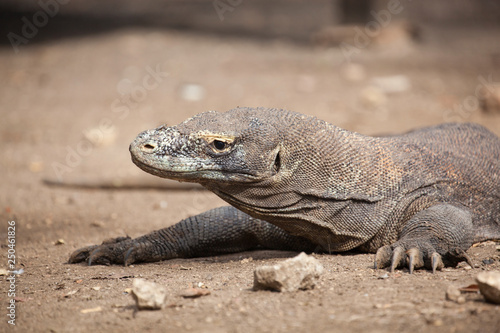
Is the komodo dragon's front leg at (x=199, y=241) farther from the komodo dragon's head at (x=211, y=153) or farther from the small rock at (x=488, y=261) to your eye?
the small rock at (x=488, y=261)

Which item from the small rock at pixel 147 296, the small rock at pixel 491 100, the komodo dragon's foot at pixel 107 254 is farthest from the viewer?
the small rock at pixel 491 100

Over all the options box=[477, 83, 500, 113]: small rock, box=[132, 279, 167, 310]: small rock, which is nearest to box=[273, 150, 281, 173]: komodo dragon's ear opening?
box=[132, 279, 167, 310]: small rock

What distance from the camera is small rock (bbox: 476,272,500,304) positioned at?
292cm

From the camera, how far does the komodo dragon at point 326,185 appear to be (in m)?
3.85

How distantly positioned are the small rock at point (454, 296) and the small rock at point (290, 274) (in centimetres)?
71

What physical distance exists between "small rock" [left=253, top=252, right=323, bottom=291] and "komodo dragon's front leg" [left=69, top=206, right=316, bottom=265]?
1167mm

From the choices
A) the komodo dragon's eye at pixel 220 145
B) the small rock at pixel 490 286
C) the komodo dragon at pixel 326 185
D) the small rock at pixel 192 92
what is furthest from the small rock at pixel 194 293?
the small rock at pixel 192 92

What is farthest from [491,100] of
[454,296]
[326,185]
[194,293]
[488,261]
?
[194,293]

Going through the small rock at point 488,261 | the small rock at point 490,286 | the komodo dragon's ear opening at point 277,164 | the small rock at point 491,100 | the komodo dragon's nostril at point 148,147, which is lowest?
the small rock at point 490,286

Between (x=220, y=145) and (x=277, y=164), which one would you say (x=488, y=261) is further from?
(x=220, y=145)

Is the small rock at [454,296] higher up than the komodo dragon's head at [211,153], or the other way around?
the komodo dragon's head at [211,153]

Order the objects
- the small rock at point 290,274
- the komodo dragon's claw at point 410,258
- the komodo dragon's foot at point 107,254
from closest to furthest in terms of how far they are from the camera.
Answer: the small rock at point 290,274 < the komodo dragon's claw at point 410,258 < the komodo dragon's foot at point 107,254

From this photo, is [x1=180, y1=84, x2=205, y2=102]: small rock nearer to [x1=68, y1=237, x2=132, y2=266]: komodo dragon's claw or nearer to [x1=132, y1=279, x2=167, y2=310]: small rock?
[x1=68, y1=237, x2=132, y2=266]: komodo dragon's claw

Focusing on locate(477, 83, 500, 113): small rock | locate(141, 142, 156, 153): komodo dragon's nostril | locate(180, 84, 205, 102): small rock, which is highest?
locate(180, 84, 205, 102): small rock
